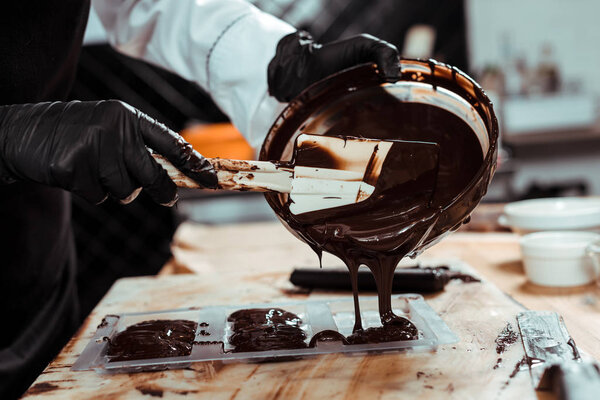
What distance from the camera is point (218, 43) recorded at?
1.62 metres

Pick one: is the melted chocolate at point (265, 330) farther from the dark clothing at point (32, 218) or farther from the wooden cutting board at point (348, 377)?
the dark clothing at point (32, 218)

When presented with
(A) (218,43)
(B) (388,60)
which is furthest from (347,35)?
(B) (388,60)

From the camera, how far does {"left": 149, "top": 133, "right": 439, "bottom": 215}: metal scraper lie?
1.02m

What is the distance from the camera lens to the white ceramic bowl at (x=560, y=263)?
1.34m

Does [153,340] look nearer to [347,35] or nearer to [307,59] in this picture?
[307,59]

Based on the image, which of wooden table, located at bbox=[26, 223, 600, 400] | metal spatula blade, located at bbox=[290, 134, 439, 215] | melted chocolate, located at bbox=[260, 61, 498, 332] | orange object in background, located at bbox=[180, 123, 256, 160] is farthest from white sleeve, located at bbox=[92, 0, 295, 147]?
orange object in background, located at bbox=[180, 123, 256, 160]

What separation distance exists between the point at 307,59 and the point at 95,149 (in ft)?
2.10

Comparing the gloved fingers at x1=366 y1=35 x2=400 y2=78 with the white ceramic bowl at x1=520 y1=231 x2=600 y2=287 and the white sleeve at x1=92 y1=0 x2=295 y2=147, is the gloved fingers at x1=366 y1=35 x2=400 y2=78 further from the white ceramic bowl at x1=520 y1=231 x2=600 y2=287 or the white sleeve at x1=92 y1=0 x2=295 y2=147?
the white ceramic bowl at x1=520 y1=231 x2=600 y2=287

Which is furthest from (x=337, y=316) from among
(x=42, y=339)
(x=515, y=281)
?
(x=42, y=339)

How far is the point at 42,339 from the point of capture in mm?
1492

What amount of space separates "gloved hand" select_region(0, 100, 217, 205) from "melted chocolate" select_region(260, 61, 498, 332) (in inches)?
7.7

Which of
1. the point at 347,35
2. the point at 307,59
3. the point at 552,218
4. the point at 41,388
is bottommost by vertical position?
Answer: the point at 41,388

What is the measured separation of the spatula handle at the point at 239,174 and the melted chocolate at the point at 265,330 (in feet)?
0.85

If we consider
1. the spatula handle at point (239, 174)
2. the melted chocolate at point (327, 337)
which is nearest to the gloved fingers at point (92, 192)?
the spatula handle at point (239, 174)
